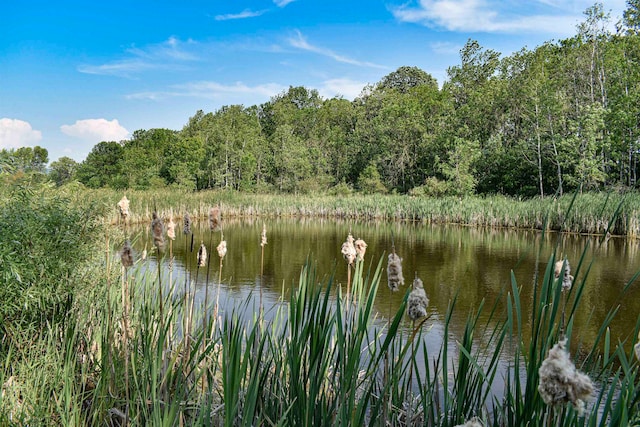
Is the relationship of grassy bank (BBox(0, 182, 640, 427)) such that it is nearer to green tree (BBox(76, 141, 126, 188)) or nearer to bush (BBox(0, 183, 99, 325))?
bush (BBox(0, 183, 99, 325))

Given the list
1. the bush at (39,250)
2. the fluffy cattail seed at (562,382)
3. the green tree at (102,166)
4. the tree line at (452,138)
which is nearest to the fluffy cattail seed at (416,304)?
the fluffy cattail seed at (562,382)

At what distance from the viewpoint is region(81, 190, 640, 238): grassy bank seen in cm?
1638

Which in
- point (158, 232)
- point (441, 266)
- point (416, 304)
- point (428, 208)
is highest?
point (158, 232)

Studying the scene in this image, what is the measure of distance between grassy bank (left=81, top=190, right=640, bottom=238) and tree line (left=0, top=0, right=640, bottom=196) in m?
1.63

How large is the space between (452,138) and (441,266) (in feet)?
72.5

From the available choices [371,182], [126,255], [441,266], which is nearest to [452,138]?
[371,182]

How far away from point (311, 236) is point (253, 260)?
521 cm

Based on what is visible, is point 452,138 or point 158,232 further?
point 452,138

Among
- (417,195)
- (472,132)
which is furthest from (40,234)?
(472,132)

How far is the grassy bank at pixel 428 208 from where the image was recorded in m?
16.4

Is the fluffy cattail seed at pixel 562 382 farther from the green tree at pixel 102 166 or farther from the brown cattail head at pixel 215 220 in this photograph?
the green tree at pixel 102 166

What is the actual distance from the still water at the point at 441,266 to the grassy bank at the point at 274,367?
1334 millimetres

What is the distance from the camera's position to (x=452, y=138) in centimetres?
3225

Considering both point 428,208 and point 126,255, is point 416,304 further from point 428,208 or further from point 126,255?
point 428,208
